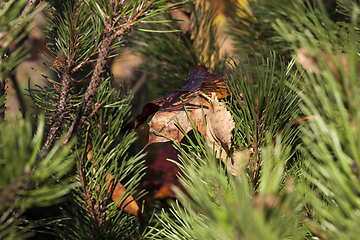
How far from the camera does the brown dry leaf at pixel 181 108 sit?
14.8 inches

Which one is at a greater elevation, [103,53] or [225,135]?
[103,53]

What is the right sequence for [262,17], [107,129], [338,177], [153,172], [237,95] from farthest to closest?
[153,172], [262,17], [107,129], [237,95], [338,177]

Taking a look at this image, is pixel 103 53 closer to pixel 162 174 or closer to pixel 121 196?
pixel 121 196

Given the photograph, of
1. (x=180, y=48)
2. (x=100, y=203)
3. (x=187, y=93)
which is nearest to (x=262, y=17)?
(x=180, y=48)

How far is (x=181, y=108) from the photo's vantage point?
1.29ft

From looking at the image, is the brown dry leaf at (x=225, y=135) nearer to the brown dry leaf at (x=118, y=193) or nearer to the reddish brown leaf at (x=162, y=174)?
the brown dry leaf at (x=118, y=193)

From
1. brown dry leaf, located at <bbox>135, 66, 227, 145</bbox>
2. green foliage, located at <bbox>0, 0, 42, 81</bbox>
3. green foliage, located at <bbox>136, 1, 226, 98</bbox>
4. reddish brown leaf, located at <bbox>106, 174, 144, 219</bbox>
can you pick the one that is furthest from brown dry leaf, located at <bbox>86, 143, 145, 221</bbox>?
green foliage, located at <bbox>136, 1, 226, 98</bbox>

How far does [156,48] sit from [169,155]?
1.23 ft

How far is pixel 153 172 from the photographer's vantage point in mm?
830

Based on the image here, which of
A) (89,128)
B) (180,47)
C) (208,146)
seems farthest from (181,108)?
(180,47)

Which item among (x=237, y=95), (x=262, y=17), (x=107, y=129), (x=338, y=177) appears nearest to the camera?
(x=338, y=177)

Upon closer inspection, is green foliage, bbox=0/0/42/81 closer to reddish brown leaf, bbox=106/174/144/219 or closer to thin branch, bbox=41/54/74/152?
thin branch, bbox=41/54/74/152

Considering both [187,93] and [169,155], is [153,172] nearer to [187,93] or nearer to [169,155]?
[169,155]

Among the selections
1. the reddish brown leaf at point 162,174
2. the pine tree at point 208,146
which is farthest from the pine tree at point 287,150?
the reddish brown leaf at point 162,174
